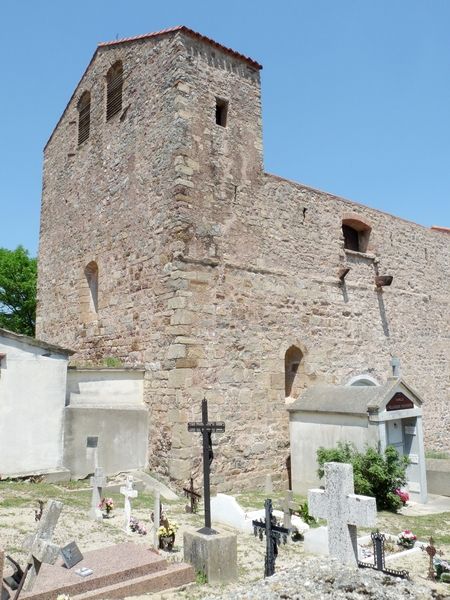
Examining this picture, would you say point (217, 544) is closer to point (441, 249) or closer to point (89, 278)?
point (89, 278)

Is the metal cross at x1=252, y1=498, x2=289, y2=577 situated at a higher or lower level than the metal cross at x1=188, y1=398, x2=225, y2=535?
lower

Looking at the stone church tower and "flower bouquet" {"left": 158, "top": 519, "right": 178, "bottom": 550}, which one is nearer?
"flower bouquet" {"left": 158, "top": 519, "right": 178, "bottom": 550}

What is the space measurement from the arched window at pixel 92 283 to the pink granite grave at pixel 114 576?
8883 millimetres

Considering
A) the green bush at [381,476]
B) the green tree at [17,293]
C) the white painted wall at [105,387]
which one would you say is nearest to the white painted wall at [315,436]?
the green bush at [381,476]

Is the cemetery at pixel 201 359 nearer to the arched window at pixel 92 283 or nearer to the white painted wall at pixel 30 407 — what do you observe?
the white painted wall at pixel 30 407

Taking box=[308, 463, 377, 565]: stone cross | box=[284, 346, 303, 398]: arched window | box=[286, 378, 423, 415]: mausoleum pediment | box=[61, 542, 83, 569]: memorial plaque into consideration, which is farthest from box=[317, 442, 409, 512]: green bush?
box=[61, 542, 83, 569]: memorial plaque

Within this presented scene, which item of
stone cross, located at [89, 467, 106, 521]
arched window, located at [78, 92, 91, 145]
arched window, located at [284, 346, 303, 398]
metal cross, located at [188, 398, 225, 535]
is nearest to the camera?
metal cross, located at [188, 398, 225, 535]

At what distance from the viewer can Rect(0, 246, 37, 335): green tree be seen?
25438 millimetres

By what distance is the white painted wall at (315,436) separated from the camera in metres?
10.7

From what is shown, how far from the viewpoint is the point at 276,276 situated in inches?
501

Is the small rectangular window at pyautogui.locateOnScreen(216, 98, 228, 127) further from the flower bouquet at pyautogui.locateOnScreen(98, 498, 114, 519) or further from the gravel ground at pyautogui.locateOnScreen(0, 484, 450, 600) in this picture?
the flower bouquet at pyautogui.locateOnScreen(98, 498, 114, 519)

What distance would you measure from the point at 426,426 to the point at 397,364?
13.7 feet

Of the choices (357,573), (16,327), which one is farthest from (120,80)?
(16,327)

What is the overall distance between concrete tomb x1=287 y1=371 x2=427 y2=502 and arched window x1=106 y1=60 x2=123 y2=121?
889 cm
